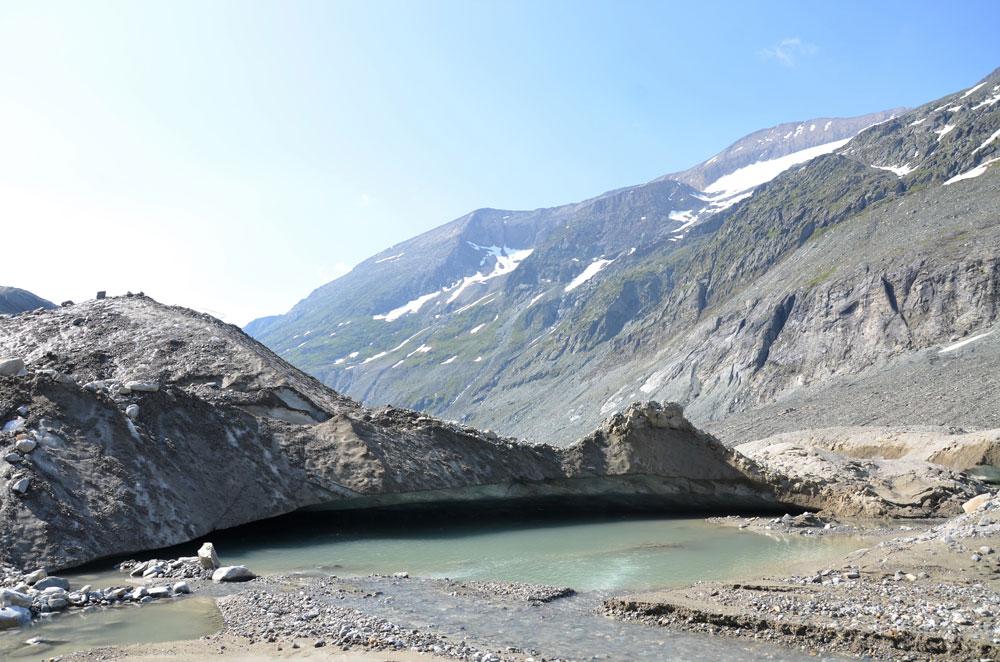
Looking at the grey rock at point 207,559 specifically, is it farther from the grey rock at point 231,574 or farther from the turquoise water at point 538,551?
the turquoise water at point 538,551

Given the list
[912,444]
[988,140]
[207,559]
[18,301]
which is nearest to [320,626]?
[207,559]

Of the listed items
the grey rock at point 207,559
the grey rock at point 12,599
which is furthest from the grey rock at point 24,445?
the grey rock at point 12,599

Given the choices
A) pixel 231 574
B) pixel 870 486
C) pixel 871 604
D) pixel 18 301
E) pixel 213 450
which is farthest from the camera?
pixel 18 301

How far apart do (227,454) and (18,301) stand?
81.5 m

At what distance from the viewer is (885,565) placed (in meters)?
16.9

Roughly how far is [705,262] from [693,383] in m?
65.5

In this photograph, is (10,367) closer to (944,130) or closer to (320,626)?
(320,626)

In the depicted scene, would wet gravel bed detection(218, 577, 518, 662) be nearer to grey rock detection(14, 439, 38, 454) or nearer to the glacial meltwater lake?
the glacial meltwater lake

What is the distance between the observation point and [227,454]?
2380 cm

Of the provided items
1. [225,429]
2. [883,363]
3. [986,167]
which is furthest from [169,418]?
[986,167]

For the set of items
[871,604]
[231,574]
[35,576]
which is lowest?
[871,604]

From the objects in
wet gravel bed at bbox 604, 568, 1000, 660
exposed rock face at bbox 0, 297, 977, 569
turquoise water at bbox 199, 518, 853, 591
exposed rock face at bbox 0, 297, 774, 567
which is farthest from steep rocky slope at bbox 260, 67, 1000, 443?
wet gravel bed at bbox 604, 568, 1000, 660

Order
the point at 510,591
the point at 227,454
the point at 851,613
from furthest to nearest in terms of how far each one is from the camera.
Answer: the point at 227,454 < the point at 510,591 < the point at 851,613

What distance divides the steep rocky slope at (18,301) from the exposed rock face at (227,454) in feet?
191
